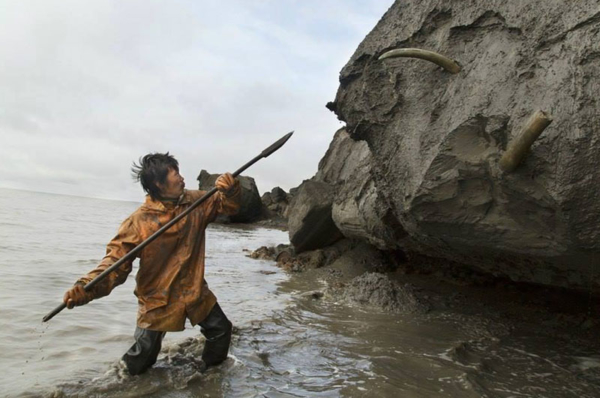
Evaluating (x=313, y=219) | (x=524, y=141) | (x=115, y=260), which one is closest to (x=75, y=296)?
(x=115, y=260)

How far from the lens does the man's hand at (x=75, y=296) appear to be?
9.61 ft

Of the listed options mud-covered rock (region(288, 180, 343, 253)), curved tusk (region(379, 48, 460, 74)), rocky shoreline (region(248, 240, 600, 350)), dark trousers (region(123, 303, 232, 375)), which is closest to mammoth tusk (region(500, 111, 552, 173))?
curved tusk (region(379, 48, 460, 74))

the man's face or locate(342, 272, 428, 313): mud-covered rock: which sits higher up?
the man's face

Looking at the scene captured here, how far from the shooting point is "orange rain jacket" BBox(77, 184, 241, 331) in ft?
11.0

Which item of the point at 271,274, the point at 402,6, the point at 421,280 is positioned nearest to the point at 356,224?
the point at 421,280

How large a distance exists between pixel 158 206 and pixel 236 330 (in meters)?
1.99

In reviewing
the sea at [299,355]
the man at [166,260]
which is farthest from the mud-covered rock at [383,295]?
the man at [166,260]

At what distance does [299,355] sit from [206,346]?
2.86 feet

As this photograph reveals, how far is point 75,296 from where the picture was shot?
2.95 m

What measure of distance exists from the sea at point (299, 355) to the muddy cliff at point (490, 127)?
2.60 ft

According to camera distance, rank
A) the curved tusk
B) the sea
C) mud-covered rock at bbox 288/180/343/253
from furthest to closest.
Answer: mud-covered rock at bbox 288/180/343/253 < the curved tusk < the sea

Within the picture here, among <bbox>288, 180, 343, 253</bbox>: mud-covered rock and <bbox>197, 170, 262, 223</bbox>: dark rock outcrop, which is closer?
<bbox>288, 180, 343, 253</bbox>: mud-covered rock

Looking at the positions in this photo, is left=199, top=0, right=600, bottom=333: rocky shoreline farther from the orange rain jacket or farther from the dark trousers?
the dark trousers

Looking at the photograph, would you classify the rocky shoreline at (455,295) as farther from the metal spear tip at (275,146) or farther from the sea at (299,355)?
the metal spear tip at (275,146)
